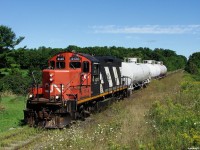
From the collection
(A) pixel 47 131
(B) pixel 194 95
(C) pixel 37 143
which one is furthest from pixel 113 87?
(C) pixel 37 143

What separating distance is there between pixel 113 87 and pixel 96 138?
12435mm

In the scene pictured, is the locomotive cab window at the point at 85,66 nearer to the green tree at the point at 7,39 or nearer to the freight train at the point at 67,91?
the freight train at the point at 67,91

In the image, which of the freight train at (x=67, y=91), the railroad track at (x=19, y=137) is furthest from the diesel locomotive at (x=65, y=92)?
the railroad track at (x=19, y=137)

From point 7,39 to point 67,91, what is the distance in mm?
35318

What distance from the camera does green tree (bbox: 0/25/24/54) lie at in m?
46.9

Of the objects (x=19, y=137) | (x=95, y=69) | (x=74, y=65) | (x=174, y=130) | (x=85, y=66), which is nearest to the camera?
(x=174, y=130)

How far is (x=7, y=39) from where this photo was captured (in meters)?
49.3

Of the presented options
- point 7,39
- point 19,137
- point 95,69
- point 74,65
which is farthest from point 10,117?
point 7,39

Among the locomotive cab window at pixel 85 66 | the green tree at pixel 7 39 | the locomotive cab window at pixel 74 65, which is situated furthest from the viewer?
the green tree at pixel 7 39

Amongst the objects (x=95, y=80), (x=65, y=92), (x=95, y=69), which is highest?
(x=95, y=69)

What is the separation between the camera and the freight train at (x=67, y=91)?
15625 mm

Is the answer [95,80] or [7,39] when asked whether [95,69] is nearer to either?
[95,80]

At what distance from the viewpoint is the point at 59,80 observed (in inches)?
645

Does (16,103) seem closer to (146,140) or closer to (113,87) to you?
(113,87)
